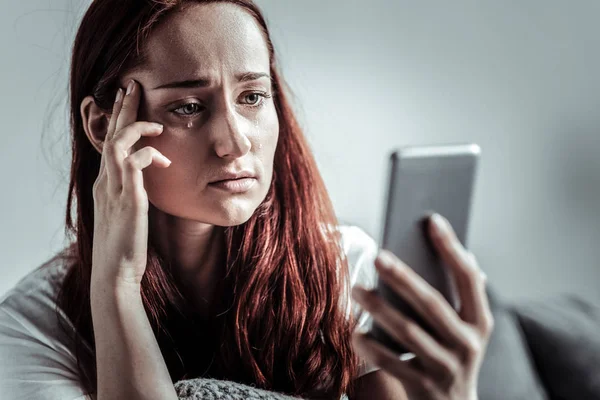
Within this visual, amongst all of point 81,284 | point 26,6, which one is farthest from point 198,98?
point 26,6

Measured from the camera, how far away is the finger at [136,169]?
1148mm

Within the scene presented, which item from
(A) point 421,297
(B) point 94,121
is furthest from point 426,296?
(B) point 94,121

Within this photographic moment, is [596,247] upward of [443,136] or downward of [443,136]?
downward

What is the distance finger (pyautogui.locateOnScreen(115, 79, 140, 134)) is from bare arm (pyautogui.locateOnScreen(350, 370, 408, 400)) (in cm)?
60

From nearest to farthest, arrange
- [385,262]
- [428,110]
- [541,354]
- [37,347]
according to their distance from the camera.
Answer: [385,262] → [37,347] → [541,354] → [428,110]

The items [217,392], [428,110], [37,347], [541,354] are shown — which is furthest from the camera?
[428,110]

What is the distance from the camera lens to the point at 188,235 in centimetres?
136

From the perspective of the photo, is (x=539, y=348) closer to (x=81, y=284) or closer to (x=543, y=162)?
(x=81, y=284)

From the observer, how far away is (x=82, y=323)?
1321mm

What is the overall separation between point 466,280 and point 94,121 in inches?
29.5

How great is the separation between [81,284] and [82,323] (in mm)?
69

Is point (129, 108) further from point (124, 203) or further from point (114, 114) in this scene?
point (124, 203)

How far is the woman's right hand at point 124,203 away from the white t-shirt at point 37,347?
0.18 m

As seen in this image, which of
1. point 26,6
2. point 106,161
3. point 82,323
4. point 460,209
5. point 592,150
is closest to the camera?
point 460,209
